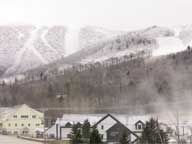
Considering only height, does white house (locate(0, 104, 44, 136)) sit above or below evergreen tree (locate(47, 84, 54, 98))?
below

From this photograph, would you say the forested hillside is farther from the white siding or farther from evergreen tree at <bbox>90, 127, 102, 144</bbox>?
evergreen tree at <bbox>90, 127, 102, 144</bbox>

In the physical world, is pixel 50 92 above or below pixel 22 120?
above

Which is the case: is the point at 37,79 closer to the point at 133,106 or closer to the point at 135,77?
the point at 135,77

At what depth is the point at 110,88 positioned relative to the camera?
45.5 feet

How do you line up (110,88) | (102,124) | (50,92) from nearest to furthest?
(102,124) → (50,92) → (110,88)

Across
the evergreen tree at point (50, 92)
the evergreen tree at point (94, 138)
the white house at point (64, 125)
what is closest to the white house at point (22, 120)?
the white house at point (64, 125)

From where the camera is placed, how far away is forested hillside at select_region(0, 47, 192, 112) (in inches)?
462

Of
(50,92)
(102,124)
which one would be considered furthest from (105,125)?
(50,92)

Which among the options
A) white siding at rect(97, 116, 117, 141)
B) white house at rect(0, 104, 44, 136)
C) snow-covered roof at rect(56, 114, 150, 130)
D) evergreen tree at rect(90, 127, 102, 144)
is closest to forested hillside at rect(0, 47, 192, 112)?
white house at rect(0, 104, 44, 136)

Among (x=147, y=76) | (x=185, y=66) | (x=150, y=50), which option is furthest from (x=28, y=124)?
(x=150, y=50)

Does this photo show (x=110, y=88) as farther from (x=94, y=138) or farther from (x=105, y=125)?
(x=94, y=138)

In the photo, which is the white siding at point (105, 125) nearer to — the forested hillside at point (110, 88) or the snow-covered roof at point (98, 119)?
the snow-covered roof at point (98, 119)

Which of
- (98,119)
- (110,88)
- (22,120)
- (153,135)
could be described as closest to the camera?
(153,135)

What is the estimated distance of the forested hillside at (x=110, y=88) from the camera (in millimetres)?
11742
